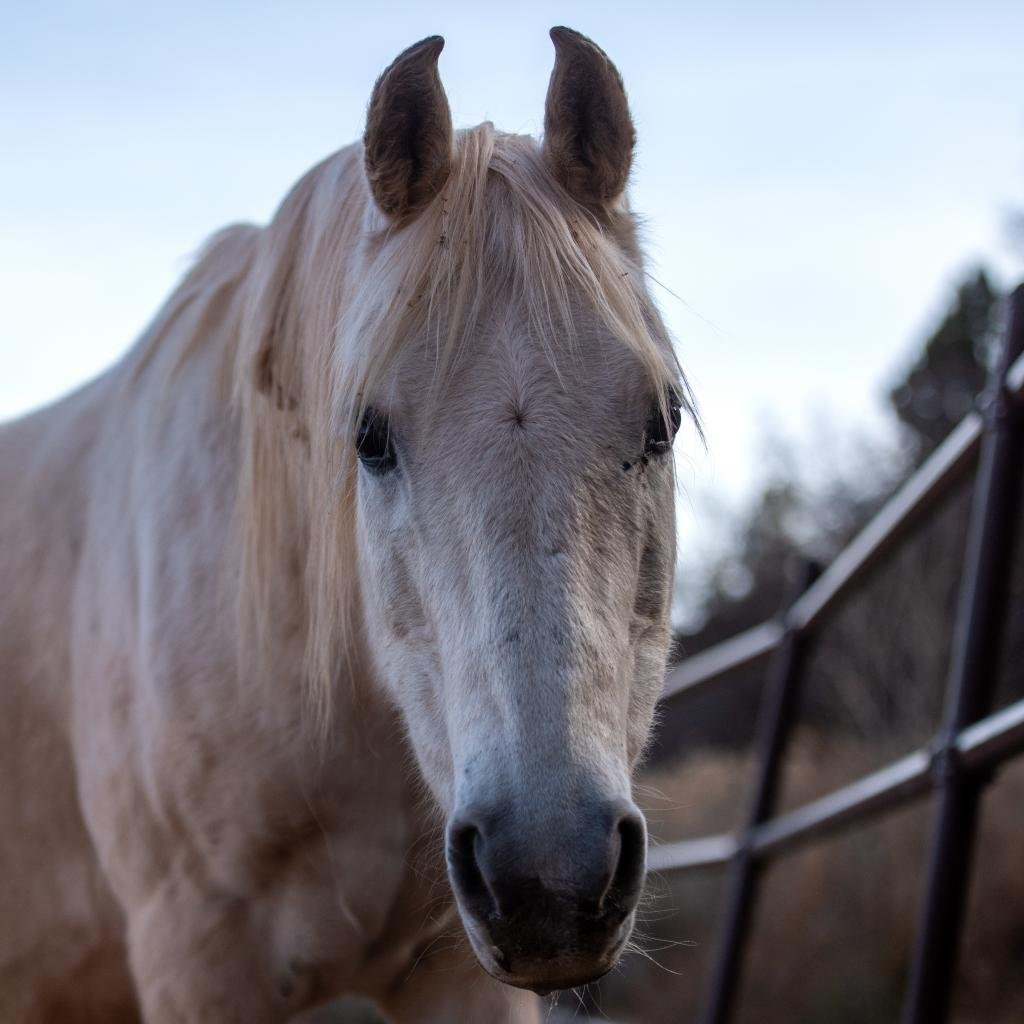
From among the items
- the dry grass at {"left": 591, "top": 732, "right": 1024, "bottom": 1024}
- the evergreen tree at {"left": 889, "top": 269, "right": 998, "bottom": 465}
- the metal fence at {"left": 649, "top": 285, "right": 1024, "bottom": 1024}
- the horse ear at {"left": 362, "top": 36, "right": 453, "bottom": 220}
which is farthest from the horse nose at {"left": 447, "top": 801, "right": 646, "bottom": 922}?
the evergreen tree at {"left": 889, "top": 269, "right": 998, "bottom": 465}

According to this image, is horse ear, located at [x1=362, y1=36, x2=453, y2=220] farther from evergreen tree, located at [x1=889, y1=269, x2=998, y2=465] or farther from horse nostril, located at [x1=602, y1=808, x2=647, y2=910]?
evergreen tree, located at [x1=889, y1=269, x2=998, y2=465]

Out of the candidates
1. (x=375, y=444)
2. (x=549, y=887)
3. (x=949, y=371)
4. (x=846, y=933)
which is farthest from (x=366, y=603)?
(x=949, y=371)

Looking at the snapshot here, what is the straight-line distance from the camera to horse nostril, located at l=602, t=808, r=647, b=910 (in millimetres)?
1413

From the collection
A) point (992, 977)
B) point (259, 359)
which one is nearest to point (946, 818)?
point (259, 359)

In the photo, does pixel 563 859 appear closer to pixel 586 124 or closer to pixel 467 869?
pixel 467 869

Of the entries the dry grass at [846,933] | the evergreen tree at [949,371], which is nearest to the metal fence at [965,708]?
the dry grass at [846,933]

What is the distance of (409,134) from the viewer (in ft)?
6.42

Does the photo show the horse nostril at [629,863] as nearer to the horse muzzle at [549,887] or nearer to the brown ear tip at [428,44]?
the horse muzzle at [549,887]

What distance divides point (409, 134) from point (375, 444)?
1.80ft

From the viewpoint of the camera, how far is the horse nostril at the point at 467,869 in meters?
1.44

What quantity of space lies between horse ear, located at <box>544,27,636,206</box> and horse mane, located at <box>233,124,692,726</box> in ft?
0.16

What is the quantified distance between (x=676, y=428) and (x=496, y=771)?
738mm

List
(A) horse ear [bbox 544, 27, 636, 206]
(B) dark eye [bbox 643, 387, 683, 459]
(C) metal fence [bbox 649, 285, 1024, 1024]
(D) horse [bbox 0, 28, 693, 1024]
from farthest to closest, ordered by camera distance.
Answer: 1. (C) metal fence [bbox 649, 285, 1024, 1024]
2. (A) horse ear [bbox 544, 27, 636, 206]
3. (B) dark eye [bbox 643, 387, 683, 459]
4. (D) horse [bbox 0, 28, 693, 1024]

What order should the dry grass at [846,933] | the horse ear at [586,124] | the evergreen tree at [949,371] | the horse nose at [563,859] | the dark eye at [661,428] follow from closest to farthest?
the horse nose at [563,859]
the dark eye at [661,428]
the horse ear at [586,124]
the dry grass at [846,933]
the evergreen tree at [949,371]
